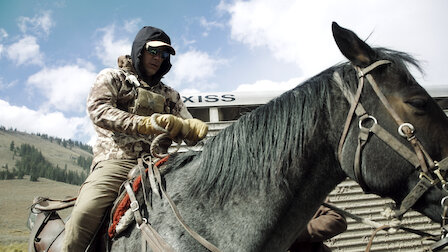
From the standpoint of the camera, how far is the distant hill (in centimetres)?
9794

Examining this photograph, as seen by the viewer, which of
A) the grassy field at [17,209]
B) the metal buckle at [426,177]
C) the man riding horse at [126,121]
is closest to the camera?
the metal buckle at [426,177]

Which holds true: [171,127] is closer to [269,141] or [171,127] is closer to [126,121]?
[126,121]

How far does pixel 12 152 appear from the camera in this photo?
103 metres

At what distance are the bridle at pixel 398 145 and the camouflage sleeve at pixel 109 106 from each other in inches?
53.2

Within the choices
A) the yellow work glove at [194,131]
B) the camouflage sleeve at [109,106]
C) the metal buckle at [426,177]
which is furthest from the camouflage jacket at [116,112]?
the metal buckle at [426,177]

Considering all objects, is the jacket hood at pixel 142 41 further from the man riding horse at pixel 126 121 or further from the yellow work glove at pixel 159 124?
the yellow work glove at pixel 159 124

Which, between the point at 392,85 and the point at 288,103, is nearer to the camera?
the point at 392,85

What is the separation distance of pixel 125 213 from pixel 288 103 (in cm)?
125

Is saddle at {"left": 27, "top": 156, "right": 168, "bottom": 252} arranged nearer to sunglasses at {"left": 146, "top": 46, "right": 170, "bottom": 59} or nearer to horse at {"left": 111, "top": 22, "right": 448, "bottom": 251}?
horse at {"left": 111, "top": 22, "right": 448, "bottom": 251}

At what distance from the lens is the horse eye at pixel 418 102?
5.21 ft

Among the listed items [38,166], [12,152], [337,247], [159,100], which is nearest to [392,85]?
[159,100]

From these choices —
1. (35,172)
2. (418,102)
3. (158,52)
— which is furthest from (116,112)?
(35,172)

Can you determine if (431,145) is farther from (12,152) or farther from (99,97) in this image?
(12,152)

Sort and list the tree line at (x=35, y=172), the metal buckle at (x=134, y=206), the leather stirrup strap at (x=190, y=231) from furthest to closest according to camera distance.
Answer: the tree line at (x=35, y=172), the metal buckle at (x=134, y=206), the leather stirrup strap at (x=190, y=231)
